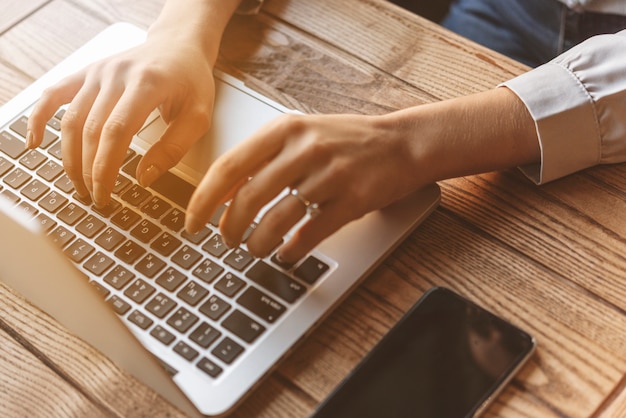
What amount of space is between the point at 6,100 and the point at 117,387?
14.7 inches

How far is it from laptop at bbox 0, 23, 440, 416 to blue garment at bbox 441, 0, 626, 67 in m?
0.38

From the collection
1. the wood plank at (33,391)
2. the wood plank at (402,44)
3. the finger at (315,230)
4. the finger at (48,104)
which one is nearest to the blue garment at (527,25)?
the wood plank at (402,44)

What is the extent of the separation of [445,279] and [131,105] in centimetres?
32

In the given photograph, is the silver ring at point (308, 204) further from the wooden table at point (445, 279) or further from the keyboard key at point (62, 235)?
the keyboard key at point (62, 235)

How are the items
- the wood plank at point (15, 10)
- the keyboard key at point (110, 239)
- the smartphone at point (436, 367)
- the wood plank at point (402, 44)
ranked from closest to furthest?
the smartphone at point (436, 367)
the keyboard key at point (110, 239)
the wood plank at point (402, 44)
the wood plank at point (15, 10)

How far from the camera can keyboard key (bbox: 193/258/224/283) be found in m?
0.60

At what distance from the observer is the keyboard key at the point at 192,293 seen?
59 cm

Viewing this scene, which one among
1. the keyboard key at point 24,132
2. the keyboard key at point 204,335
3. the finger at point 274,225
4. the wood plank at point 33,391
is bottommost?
the wood plank at point 33,391

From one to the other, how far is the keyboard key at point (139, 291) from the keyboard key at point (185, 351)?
55 mm

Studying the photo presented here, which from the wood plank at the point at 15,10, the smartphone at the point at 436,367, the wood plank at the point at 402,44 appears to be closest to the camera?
the smartphone at the point at 436,367

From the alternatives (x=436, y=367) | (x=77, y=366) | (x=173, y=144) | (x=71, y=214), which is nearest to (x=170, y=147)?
(x=173, y=144)

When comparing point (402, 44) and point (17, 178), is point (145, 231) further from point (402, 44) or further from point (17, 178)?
point (402, 44)

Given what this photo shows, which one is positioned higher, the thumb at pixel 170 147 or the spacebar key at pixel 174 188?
the thumb at pixel 170 147

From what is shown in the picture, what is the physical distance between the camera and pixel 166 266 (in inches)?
24.3
